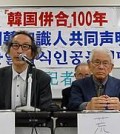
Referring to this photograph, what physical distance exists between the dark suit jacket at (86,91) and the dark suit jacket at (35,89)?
0.51 feet

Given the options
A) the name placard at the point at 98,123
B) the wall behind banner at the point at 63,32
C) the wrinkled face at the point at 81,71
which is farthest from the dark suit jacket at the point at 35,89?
the wall behind banner at the point at 63,32

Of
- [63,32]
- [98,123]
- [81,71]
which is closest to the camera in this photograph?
[98,123]

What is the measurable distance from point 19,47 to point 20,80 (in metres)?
0.21

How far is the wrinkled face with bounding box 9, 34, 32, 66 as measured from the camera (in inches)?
81.4

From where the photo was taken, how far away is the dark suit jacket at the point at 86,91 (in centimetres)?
199

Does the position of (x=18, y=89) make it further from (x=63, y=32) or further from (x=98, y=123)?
(x=63, y=32)

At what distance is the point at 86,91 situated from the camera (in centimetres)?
202

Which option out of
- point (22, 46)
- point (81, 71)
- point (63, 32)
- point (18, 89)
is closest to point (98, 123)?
point (18, 89)

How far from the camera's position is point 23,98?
1.99m

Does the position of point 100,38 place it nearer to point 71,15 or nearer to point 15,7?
point 71,15

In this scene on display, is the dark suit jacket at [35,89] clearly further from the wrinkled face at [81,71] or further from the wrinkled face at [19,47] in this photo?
the wrinkled face at [81,71]

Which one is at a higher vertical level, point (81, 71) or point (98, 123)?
point (81, 71)

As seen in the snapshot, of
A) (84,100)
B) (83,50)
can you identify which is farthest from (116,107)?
(83,50)

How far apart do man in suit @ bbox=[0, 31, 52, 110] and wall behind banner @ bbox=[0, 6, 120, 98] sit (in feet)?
4.43
